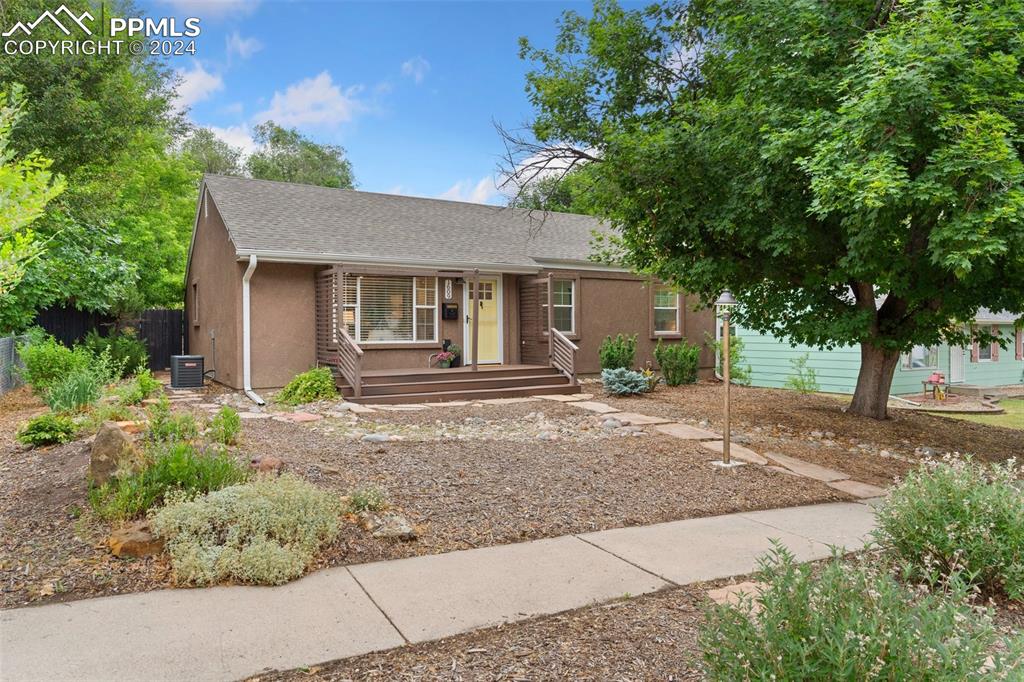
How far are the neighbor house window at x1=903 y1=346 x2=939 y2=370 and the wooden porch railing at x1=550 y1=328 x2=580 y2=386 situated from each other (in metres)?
9.87

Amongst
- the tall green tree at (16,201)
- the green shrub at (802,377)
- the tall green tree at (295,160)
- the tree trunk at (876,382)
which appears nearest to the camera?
the tall green tree at (16,201)

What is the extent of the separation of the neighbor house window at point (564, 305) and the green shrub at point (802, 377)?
17.0 feet

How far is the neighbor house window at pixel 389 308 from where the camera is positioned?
1155cm

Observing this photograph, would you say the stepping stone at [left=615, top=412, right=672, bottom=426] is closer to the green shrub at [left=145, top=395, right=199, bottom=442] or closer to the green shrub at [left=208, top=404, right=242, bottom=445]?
the green shrub at [left=208, top=404, right=242, bottom=445]

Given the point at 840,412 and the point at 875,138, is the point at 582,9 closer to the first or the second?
the point at 875,138

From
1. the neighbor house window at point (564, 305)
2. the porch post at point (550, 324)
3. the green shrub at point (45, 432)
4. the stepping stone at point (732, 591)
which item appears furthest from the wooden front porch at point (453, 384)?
the stepping stone at point (732, 591)

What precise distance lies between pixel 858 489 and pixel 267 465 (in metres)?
5.07

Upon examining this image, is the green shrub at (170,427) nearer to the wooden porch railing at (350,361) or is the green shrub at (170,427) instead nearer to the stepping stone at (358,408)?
the stepping stone at (358,408)

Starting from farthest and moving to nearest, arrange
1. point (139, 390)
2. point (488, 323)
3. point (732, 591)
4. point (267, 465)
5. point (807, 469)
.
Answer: point (488, 323)
point (139, 390)
point (807, 469)
point (267, 465)
point (732, 591)

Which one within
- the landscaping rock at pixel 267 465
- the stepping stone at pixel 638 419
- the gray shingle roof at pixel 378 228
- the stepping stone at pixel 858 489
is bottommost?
the stepping stone at pixel 858 489

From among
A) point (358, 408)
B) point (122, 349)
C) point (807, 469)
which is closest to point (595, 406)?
point (358, 408)

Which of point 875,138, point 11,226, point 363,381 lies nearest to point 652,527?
point 875,138

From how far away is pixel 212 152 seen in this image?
3008 cm

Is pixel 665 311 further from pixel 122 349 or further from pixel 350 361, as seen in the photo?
pixel 122 349
